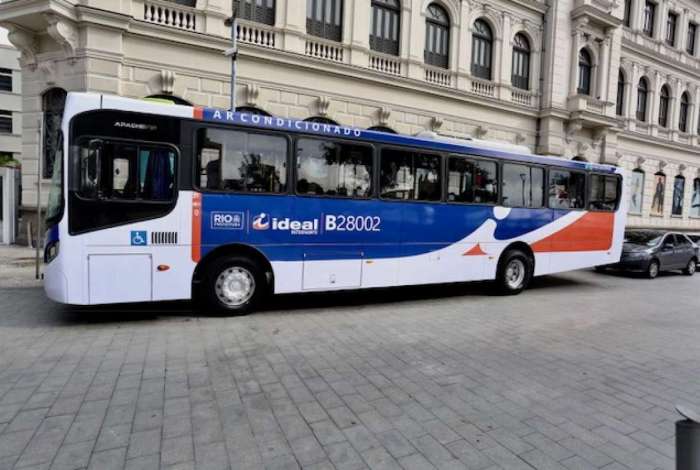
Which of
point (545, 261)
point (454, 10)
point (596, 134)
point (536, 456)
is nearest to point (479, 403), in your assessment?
point (536, 456)

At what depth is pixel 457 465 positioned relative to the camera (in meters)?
3.06

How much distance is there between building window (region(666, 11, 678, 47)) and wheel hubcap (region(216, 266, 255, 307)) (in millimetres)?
32728

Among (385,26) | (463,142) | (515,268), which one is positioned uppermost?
(385,26)

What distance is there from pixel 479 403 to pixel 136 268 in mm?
5090

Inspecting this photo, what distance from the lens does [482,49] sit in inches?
769

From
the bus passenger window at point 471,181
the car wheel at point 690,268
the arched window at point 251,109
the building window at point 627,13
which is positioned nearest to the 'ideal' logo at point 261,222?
the bus passenger window at point 471,181

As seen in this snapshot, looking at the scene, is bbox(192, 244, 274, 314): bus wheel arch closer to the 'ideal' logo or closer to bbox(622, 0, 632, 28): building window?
the 'ideal' logo

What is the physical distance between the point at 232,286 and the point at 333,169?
8.80 feet

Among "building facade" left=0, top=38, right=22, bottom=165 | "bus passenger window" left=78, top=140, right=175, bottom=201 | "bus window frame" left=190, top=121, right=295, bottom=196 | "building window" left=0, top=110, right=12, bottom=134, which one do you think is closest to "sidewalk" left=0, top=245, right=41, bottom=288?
"bus passenger window" left=78, top=140, right=175, bottom=201

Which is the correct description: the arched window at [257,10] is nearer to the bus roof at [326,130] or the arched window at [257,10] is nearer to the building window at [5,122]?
the bus roof at [326,130]

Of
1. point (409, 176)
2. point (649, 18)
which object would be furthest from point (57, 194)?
point (649, 18)

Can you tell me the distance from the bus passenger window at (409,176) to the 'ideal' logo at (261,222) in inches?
90.1

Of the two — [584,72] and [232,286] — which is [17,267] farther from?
[584,72]

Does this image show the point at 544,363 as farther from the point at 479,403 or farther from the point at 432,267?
the point at 432,267
